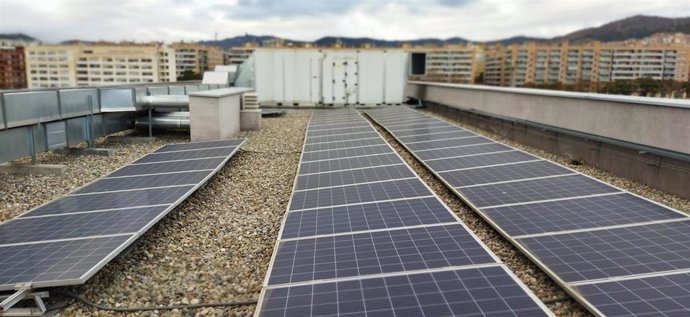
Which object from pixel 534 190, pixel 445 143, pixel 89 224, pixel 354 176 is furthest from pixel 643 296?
pixel 445 143

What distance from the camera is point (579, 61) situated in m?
142

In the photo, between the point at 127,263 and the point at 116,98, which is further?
the point at 116,98

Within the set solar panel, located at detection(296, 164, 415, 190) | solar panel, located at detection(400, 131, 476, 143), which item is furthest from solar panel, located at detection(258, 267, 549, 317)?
solar panel, located at detection(400, 131, 476, 143)

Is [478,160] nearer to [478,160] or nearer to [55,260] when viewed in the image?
[478,160]

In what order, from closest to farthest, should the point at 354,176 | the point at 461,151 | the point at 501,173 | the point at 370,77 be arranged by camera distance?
the point at 501,173, the point at 354,176, the point at 461,151, the point at 370,77

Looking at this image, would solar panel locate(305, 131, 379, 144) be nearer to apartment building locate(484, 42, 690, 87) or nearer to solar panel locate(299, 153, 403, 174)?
solar panel locate(299, 153, 403, 174)

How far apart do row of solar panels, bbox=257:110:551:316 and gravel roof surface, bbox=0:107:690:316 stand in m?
0.66

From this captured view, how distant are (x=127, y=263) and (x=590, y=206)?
7670mm

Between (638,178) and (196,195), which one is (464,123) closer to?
(638,178)

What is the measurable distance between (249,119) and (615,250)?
1827 centimetres

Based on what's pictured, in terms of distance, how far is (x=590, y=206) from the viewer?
764 cm

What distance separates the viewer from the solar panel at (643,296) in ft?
14.3

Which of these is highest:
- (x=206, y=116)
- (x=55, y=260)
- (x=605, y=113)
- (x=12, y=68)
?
(x=12, y=68)

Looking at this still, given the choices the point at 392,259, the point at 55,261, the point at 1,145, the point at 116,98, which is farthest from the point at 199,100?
the point at 392,259
